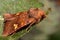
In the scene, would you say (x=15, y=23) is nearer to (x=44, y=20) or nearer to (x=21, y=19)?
(x=21, y=19)

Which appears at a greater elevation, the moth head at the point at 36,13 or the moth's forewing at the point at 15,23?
the moth head at the point at 36,13

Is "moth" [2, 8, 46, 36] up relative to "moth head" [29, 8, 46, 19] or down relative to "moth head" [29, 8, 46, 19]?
down

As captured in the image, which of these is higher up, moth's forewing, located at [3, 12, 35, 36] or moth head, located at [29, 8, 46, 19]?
moth head, located at [29, 8, 46, 19]

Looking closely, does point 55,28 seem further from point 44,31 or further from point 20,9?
point 20,9

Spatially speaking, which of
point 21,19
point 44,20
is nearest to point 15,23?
point 21,19
